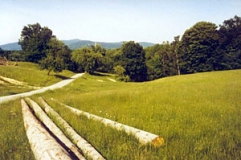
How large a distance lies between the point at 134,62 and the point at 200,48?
954 inches

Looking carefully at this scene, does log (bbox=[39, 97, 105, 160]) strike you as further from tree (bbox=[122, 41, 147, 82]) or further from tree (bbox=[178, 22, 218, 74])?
tree (bbox=[122, 41, 147, 82])

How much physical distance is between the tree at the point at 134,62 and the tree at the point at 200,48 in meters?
18.1

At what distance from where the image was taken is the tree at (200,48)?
203ft

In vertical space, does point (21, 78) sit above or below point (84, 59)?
below

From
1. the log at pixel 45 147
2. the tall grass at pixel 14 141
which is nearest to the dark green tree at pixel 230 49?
the tall grass at pixel 14 141

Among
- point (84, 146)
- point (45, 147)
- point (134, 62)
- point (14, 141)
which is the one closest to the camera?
point (45, 147)

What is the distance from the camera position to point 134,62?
80.6 metres

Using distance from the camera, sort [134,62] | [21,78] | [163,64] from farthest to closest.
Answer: [134,62] < [163,64] < [21,78]

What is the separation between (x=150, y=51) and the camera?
3858 inches

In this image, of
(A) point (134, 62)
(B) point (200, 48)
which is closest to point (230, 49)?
(B) point (200, 48)

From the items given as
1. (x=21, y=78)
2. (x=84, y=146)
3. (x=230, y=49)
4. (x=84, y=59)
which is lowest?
(x=21, y=78)

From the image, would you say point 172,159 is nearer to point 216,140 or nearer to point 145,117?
point 216,140

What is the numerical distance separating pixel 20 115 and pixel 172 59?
64929mm

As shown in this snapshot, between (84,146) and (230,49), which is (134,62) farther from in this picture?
(84,146)
